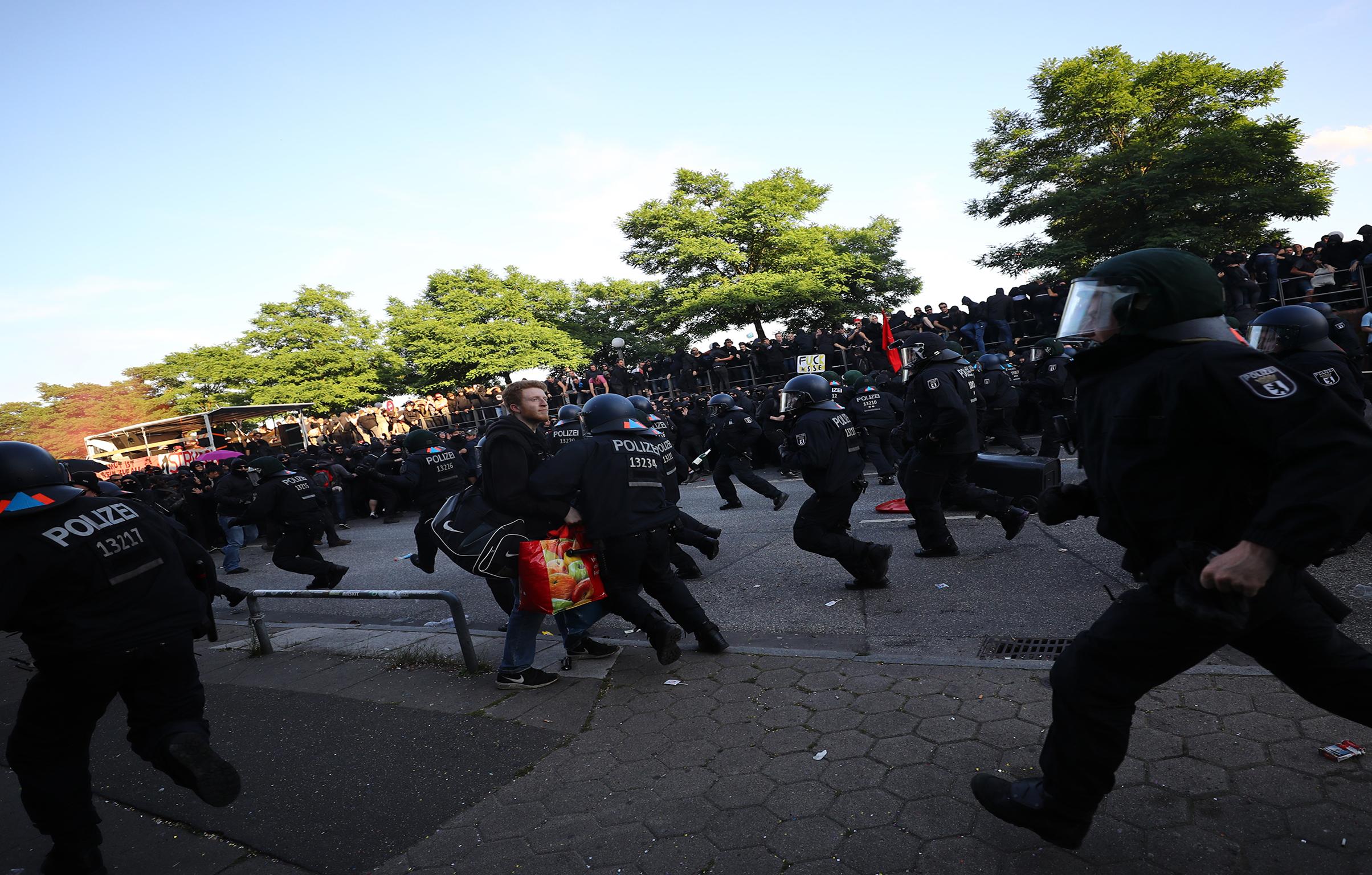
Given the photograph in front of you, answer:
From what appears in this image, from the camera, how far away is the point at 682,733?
3.80 m

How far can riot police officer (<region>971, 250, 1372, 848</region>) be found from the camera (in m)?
1.81

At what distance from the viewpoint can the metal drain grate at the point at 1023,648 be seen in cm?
433

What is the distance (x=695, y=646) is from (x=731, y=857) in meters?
2.30

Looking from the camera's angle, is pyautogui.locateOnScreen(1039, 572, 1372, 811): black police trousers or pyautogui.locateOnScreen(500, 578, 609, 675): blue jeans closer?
pyautogui.locateOnScreen(1039, 572, 1372, 811): black police trousers

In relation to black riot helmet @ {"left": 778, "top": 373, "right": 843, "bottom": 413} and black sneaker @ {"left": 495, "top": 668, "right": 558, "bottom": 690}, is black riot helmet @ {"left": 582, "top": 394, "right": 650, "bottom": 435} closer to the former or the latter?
black sneaker @ {"left": 495, "top": 668, "right": 558, "bottom": 690}

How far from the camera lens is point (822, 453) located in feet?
19.5

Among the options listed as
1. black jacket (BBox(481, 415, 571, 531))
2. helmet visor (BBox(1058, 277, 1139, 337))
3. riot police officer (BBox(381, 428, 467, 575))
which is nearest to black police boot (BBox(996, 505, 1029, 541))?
black jacket (BBox(481, 415, 571, 531))

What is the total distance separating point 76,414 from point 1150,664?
67578mm

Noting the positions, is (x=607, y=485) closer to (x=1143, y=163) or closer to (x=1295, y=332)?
(x=1295, y=332)

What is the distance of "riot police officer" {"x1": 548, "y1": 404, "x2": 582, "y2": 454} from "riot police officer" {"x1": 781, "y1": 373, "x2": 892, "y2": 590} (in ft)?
8.42

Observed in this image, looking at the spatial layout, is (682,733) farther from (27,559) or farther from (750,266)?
(750,266)

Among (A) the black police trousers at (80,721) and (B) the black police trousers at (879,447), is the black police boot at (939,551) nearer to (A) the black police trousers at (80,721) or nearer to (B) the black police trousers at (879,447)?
(B) the black police trousers at (879,447)

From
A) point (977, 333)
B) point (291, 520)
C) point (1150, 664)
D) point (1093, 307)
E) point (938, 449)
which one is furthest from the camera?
point (977, 333)

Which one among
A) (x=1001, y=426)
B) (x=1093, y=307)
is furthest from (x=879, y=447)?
(x=1093, y=307)
